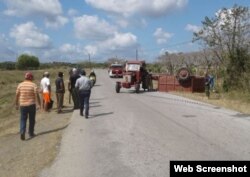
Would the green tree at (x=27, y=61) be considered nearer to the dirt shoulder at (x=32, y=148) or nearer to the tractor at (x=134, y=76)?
the tractor at (x=134, y=76)

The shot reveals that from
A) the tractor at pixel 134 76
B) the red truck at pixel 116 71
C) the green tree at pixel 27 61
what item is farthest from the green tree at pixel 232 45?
the green tree at pixel 27 61

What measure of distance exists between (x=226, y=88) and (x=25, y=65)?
430ft

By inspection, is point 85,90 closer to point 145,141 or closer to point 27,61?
point 145,141

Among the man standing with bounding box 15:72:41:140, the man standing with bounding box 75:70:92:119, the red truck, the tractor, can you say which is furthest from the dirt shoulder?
the red truck

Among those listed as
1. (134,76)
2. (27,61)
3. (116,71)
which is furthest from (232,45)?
(27,61)

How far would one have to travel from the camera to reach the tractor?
3391cm

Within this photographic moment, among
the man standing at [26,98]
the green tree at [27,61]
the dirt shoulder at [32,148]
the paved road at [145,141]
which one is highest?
the green tree at [27,61]

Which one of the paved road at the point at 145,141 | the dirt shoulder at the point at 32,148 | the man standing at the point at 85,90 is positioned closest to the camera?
the paved road at the point at 145,141

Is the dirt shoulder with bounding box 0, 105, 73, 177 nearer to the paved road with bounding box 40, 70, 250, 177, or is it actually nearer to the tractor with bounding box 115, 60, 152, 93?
the paved road with bounding box 40, 70, 250, 177

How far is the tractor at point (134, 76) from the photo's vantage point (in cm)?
3391

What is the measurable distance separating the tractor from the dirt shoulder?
13.4 m

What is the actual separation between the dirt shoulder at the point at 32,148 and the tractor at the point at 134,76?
44.1 ft

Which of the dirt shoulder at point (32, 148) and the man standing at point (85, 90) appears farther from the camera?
the man standing at point (85, 90)

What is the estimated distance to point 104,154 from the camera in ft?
38.1
